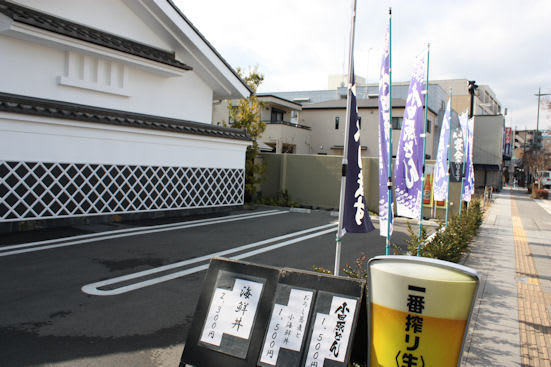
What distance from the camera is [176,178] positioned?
12.6 meters

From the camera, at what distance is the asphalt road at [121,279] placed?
3.88m

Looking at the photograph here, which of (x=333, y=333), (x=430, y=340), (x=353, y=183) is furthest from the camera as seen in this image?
(x=353, y=183)

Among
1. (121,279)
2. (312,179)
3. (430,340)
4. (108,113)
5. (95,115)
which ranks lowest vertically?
(121,279)

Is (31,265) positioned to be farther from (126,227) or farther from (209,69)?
(209,69)

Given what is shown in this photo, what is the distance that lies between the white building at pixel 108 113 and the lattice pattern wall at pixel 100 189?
3 cm

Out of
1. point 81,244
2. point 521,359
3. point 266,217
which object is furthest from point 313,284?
point 266,217

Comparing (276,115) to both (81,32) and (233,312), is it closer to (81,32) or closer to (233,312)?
(81,32)

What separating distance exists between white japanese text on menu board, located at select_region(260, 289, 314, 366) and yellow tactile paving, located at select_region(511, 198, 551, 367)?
2.35 m

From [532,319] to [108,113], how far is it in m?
10.1

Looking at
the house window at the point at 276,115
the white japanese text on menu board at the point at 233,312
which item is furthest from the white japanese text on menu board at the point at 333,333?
→ the house window at the point at 276,115

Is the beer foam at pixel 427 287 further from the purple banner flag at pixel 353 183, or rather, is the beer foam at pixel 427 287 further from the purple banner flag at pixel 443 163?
the purple banner flag at pixel 443 163

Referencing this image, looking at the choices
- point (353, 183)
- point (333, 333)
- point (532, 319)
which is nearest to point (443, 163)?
point (532, 319)

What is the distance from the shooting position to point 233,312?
3273 mm

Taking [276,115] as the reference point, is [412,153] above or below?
below
